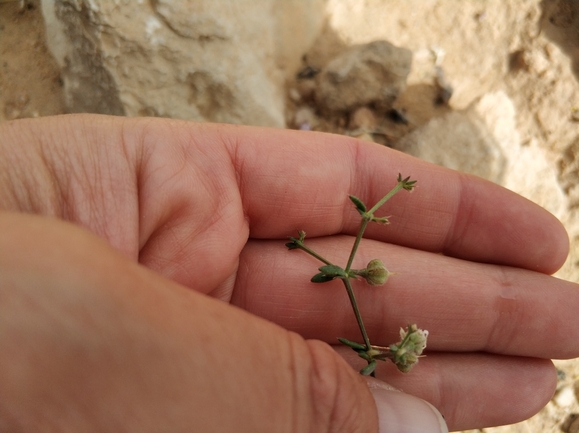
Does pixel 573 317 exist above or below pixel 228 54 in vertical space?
below

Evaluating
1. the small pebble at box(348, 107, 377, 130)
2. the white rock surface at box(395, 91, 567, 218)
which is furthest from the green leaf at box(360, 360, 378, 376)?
the small pebble at box(348, 107, 377, 130)

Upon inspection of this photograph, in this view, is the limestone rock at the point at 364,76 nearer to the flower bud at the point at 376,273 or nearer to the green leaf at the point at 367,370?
the flower bud at the point at 376,273

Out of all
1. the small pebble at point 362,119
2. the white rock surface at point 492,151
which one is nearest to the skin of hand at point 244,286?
the white rock surface at point 492,151

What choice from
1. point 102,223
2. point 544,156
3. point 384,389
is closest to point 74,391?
point 102,223

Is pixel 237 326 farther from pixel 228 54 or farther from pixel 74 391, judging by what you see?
pixel 228 54

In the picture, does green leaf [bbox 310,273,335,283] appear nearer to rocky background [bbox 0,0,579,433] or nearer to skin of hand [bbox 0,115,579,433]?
skin of hand [bbox 0,115,579,433]
